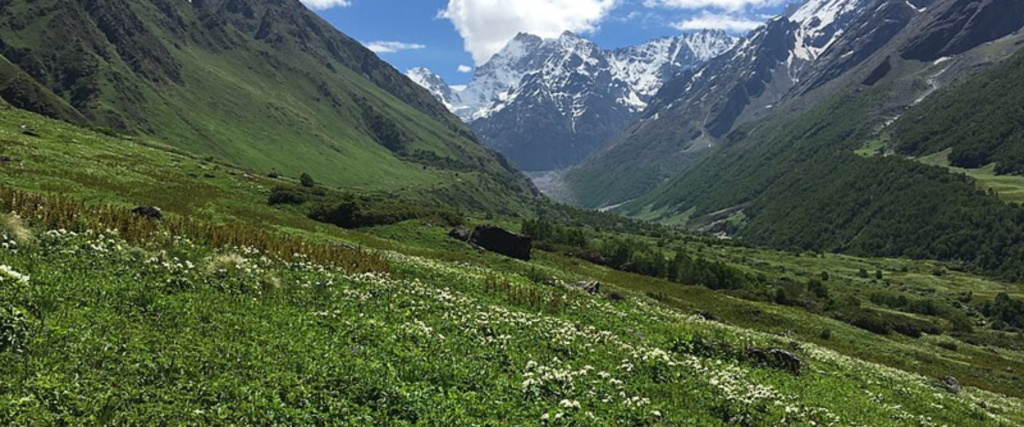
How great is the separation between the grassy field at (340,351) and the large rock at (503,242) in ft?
84.8

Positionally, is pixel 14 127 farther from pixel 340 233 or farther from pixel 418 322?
pixel 418 322

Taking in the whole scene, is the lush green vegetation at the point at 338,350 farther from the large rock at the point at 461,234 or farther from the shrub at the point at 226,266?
the large rock at the point at 461,234

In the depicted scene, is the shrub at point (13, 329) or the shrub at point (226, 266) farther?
the shrub at point (226, 266)

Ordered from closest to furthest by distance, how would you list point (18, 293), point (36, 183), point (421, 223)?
point (18, 293), point (36, 183), point (421, 223)

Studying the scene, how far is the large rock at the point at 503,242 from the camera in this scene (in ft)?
215

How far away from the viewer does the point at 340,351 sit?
16.3 metres

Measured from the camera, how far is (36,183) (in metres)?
43.5

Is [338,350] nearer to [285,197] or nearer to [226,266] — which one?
[226,266]

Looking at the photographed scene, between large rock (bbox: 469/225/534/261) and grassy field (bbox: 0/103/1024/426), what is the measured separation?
25.9m

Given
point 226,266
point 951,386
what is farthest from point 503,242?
point 226,266

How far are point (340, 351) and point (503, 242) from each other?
163 feet

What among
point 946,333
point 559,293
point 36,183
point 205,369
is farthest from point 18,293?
point 946,333

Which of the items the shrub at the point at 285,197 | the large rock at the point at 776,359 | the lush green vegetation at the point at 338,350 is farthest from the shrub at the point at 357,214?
the large rock at the point at 776,359

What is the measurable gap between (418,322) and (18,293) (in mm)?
11246
